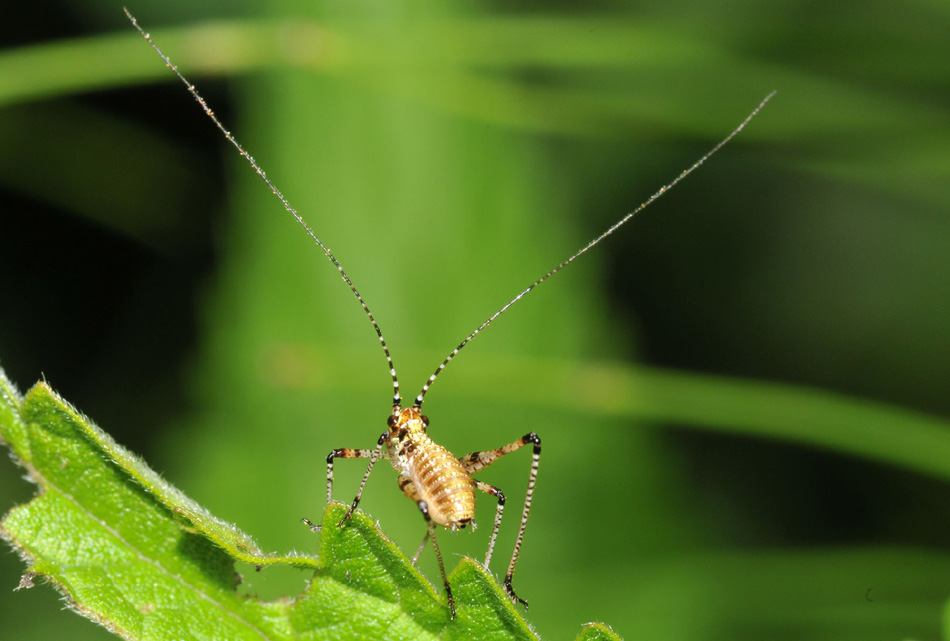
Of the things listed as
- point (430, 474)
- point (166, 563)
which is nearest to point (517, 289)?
point (430, 474)

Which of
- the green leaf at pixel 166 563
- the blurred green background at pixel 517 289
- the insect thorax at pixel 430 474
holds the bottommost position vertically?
the green leaf at pixel 166 563

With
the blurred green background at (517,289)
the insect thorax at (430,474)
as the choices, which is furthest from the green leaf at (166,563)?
the blurred green background at (517,289)

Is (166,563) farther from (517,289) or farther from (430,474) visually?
(517,289)

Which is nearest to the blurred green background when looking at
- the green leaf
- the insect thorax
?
the insect thorax

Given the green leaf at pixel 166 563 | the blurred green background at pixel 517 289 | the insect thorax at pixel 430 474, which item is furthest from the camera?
the blurred green background at pixel 517 289

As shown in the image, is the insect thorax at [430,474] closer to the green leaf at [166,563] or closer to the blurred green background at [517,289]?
the green leaf at [166,563]

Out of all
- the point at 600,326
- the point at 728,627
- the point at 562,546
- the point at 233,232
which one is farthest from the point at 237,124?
the point at 728,627
